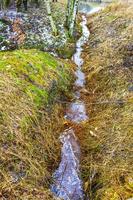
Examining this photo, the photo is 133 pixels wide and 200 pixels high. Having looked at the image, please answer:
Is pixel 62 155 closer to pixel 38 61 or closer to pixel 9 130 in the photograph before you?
pixel 9 130

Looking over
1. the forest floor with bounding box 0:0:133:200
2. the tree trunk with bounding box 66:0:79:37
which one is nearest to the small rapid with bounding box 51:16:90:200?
the forest floor with bounding box 0:0:133:200

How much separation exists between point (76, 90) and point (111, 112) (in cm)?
220

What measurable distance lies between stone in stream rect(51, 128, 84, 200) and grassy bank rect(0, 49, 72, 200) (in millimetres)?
155

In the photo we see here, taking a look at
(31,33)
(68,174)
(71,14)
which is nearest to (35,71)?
(68,174)

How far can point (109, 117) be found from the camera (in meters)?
7.91

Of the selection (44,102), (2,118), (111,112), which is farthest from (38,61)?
(2,118)

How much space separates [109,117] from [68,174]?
207 cm

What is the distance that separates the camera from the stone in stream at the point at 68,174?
5902 millimetres

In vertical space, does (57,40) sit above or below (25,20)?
below

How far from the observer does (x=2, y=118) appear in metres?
6.44

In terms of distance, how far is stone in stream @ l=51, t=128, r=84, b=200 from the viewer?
590 cm

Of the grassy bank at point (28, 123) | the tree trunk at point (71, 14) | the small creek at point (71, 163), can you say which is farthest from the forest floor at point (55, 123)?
the tree trunk at point (71, 14)

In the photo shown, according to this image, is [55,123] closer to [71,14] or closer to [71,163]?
[71,163]

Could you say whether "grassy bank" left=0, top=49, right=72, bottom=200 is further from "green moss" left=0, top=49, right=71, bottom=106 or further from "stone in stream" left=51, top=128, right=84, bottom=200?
"stone in stream" left=51, top=128, right=84, bottom=200
